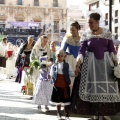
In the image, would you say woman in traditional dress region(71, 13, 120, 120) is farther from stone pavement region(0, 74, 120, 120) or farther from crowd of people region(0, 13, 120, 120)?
stone pavement region(0, 74, 120, 120)

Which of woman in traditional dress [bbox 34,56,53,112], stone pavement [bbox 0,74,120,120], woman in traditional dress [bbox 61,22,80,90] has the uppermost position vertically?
woman in traditional dress [bbox 61,22,80,90]

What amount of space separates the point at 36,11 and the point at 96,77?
5913 centimetres

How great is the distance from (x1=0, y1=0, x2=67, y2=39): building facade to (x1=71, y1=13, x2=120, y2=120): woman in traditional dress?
189ft

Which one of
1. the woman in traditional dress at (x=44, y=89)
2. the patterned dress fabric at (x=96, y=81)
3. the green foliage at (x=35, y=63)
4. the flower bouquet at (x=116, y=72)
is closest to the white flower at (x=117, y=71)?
the flower bouquet at (x=116, y=72)

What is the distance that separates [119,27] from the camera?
55.8m

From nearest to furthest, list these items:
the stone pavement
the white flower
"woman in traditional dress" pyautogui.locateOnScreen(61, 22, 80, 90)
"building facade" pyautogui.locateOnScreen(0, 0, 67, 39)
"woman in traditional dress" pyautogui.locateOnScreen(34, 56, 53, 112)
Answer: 1. the white flower
2. the stone pavement
3. "woman in traditional dress" pyautogui.locateOnScreen(61, 22, 80, 90)
4. "woman in traditional dress" pyautogui.locateOnScreen(34, 56, 53, 112)
5. "building facade" pyautogui.locateOnScreen(0, 0, 67, 39)

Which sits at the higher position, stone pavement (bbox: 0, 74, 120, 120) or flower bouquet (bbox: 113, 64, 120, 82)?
flower bouquet (bbox: 113, 64, 120, 82)

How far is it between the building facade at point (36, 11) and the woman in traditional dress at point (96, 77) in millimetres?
57741

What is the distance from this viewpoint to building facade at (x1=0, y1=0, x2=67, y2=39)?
214 ft

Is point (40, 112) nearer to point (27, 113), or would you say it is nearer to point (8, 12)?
point (27, 113)

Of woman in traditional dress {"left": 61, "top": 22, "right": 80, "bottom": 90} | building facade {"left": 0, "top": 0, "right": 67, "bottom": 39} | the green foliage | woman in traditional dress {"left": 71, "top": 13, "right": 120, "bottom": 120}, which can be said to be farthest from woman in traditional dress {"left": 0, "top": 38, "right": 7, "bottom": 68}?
building facade {"left": 0, "top": 0, "right": 67, "bottom": 39}

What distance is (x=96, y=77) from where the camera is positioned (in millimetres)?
6980

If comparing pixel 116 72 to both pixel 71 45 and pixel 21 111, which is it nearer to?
pixel 71 45

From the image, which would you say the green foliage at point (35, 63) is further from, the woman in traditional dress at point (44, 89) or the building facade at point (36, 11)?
the building facade at point (36, 11)
